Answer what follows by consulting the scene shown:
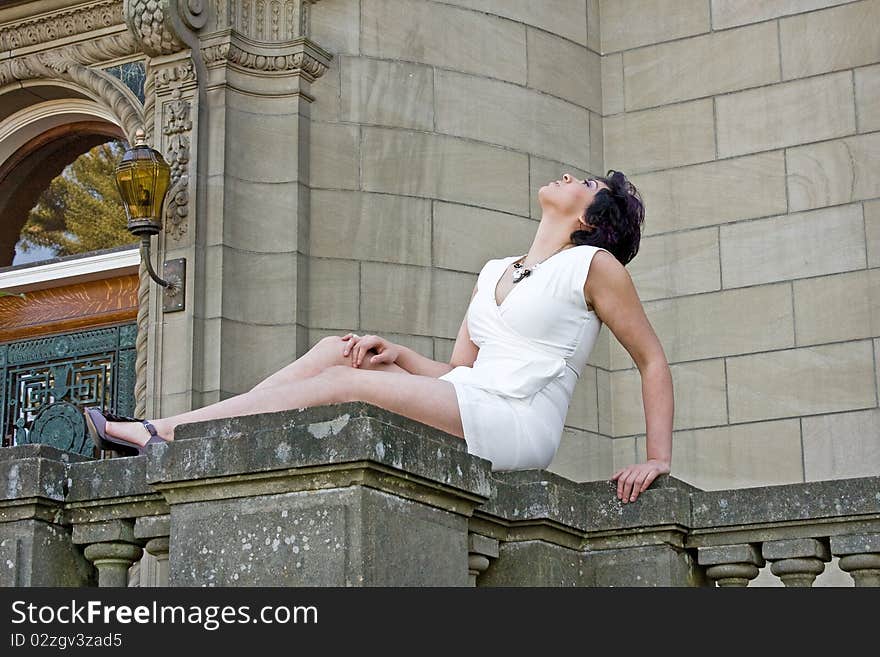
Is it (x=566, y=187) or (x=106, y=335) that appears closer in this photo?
(x=566, y=187)

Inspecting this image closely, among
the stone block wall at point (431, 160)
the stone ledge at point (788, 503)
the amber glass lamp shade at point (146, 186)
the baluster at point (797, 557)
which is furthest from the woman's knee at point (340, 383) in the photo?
the amber glass lamp shade at point (146, 186)

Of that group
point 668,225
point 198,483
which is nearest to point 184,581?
point 198,483

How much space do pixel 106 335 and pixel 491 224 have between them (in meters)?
2.30

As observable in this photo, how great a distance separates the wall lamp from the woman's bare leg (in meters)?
3.29

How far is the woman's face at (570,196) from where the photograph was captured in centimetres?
513

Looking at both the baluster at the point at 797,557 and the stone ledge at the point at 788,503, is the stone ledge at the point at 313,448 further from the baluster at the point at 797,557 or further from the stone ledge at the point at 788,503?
the baluster at the point at 797,557

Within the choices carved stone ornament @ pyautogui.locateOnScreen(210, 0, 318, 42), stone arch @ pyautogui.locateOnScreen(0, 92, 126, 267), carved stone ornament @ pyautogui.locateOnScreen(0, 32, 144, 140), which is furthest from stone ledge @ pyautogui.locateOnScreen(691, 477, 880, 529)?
stone arch @ pyautogui.locateOnScreen(0, 92, 126, 267)

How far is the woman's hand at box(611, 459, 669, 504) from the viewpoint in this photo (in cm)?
483

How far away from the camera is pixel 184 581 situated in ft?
12.9

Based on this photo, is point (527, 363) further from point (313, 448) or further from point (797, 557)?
point (313, 448)

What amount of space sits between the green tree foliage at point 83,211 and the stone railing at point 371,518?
4.92 meters

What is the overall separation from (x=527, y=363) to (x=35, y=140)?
587cm
